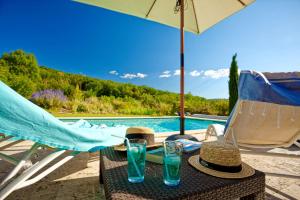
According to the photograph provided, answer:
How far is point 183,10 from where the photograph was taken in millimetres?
2838

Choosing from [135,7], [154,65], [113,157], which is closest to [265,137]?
[113,157]

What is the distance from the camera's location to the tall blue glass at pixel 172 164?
0.77 metres

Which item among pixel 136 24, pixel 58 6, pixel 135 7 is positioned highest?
pixel 58 6

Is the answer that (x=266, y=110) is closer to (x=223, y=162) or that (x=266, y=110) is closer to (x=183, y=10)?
(x=223, y=162)

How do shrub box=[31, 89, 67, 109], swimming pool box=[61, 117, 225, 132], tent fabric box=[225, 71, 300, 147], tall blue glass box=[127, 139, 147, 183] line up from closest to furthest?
tall blue glass box=[127, 139, 147, 183] < tent fabric box=[225, 71, 300, 147] < swimming pool box=[61, 117, 225, 132] < shrub box=[31, 89, 67, 109]

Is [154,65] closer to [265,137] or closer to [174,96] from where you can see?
[174,96]

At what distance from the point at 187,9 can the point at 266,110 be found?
8.43 feet

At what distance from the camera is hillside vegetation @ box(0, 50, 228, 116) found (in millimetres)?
10289

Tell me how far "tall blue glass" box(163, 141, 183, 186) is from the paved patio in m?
0.94

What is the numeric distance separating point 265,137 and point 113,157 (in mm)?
1503

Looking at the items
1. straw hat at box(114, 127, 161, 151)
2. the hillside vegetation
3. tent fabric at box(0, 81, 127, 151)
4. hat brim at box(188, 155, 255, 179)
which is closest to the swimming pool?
the hillside vegetation

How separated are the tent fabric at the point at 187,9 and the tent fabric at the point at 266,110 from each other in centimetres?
191

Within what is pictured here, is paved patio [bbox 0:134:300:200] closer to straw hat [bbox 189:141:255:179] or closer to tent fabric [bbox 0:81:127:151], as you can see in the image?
tent fabric [bbox 0:81:127:151]

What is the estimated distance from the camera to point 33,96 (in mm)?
10242
